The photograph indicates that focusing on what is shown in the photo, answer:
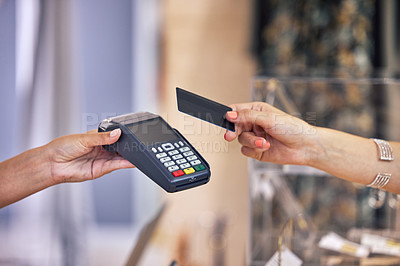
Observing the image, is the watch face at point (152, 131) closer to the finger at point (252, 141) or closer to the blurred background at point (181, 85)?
the finger at point (252, 141)

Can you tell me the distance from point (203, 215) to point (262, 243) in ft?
3.75

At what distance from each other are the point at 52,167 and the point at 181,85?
1.40 m

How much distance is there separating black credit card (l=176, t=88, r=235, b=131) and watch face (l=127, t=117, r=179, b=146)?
41 mm

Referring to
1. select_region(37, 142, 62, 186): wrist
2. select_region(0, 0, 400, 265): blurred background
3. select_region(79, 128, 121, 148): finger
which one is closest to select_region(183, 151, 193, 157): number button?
select_region(79, 128, 121, 148): finger

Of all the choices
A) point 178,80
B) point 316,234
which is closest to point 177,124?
point 316,234

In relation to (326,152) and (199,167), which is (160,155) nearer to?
(199,167)

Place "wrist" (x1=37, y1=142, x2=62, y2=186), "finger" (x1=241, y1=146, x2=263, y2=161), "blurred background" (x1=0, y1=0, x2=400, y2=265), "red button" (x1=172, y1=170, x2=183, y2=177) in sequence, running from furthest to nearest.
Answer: "blurred background" (x1=0, y1=0, x2=400, y2=265), "finger" (x1=241, y1=146, x2=263, y2=161), "wrist" (x1=37, y1=142, x2=62, y2=186), "red button" (x1=172, y1=170, x2=183, y2=177)

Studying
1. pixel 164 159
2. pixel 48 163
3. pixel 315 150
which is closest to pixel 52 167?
pixel 48 163

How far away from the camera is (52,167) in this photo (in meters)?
0.75

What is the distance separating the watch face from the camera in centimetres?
68

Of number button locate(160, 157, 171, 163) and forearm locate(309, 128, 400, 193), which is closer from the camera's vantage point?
number button locate(160, 157, 171, 163)

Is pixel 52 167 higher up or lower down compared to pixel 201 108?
lower down

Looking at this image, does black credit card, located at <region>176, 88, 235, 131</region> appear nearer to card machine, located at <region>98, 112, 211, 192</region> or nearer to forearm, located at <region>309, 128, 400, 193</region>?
card machine, located at <region>98, 112, 211, 192</region>

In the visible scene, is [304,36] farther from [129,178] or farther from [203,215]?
[129,178]
